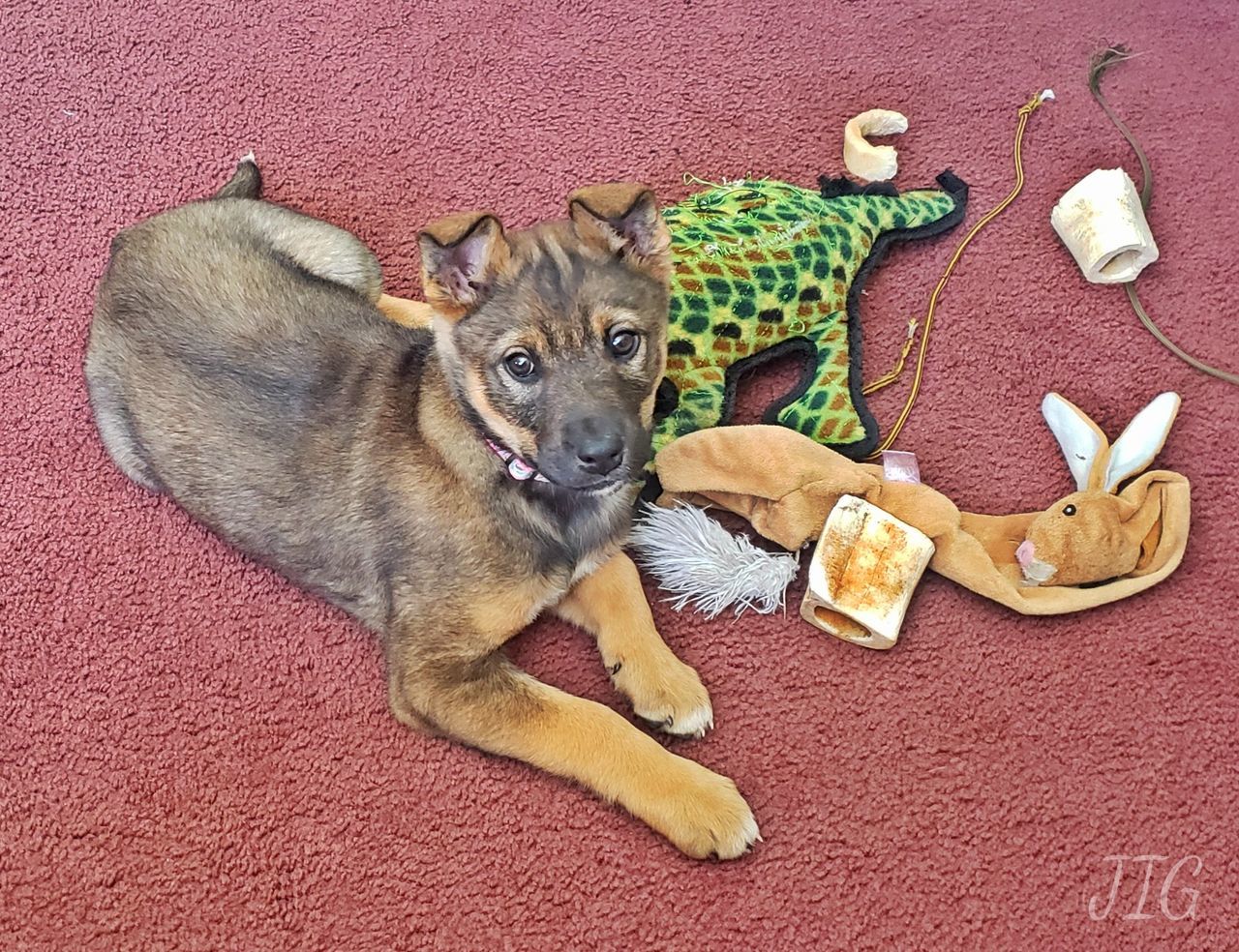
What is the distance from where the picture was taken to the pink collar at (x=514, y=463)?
229 centimetres

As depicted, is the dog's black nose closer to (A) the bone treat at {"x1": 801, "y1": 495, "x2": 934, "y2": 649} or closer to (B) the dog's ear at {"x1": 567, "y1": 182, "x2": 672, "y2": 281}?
(B) the dog's ear at {"x1": 567, "y1": 182, "x2": 672, "y2": 281}

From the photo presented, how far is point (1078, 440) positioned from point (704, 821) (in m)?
1.55

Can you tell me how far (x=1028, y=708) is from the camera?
2.51 m

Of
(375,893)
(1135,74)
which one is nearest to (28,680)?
(375,893)

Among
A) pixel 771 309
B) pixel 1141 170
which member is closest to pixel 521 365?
pixel 771 309

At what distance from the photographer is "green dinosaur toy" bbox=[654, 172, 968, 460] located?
2801mm

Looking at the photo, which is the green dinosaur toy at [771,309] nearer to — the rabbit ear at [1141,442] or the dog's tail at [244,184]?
the rabbit ear at [1141,442]

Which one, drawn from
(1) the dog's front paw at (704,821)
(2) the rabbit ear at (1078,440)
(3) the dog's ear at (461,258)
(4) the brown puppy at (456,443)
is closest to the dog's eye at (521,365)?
(4) the brown puppy at (456,443)

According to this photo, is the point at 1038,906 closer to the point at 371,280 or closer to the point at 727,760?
the point at 727,760

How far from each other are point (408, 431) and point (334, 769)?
90cm

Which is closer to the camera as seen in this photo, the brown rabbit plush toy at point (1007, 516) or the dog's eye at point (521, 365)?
the dog's eye at point (521, 365)

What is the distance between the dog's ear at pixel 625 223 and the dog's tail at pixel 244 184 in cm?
167

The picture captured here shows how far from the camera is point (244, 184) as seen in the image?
3.41 meters

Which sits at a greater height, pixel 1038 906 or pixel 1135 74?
pixel 1135 74
